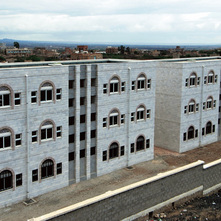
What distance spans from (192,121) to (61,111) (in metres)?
22.2

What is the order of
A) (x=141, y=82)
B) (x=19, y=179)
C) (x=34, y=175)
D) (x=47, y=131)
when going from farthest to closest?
(x=141, y=82) < (x=47, y=131) < (x=34, y=175) < (x=19, y=179)

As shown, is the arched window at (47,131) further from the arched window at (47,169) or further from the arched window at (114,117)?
the arched window at (114,117)

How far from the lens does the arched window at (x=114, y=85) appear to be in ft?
131

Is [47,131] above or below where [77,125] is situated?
below

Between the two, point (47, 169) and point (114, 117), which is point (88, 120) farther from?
point (47, 169)

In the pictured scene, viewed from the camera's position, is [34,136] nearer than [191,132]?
Yes

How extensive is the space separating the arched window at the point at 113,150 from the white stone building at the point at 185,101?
1128 cm

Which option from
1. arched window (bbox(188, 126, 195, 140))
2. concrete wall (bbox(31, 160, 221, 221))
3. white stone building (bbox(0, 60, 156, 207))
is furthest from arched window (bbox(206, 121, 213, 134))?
concrete wall (bbox(31, 160, 221, 221))

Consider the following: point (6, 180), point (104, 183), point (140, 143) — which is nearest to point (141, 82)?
point (140, 143)

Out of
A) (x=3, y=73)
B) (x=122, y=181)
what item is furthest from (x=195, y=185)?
(x=3, y=73)

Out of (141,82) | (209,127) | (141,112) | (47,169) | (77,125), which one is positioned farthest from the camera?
(209,127)

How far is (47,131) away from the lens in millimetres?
35000

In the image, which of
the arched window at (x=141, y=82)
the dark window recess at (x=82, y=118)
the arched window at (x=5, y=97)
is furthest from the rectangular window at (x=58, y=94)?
the arched window at (x=141, y=82)

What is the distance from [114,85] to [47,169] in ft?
39.5
